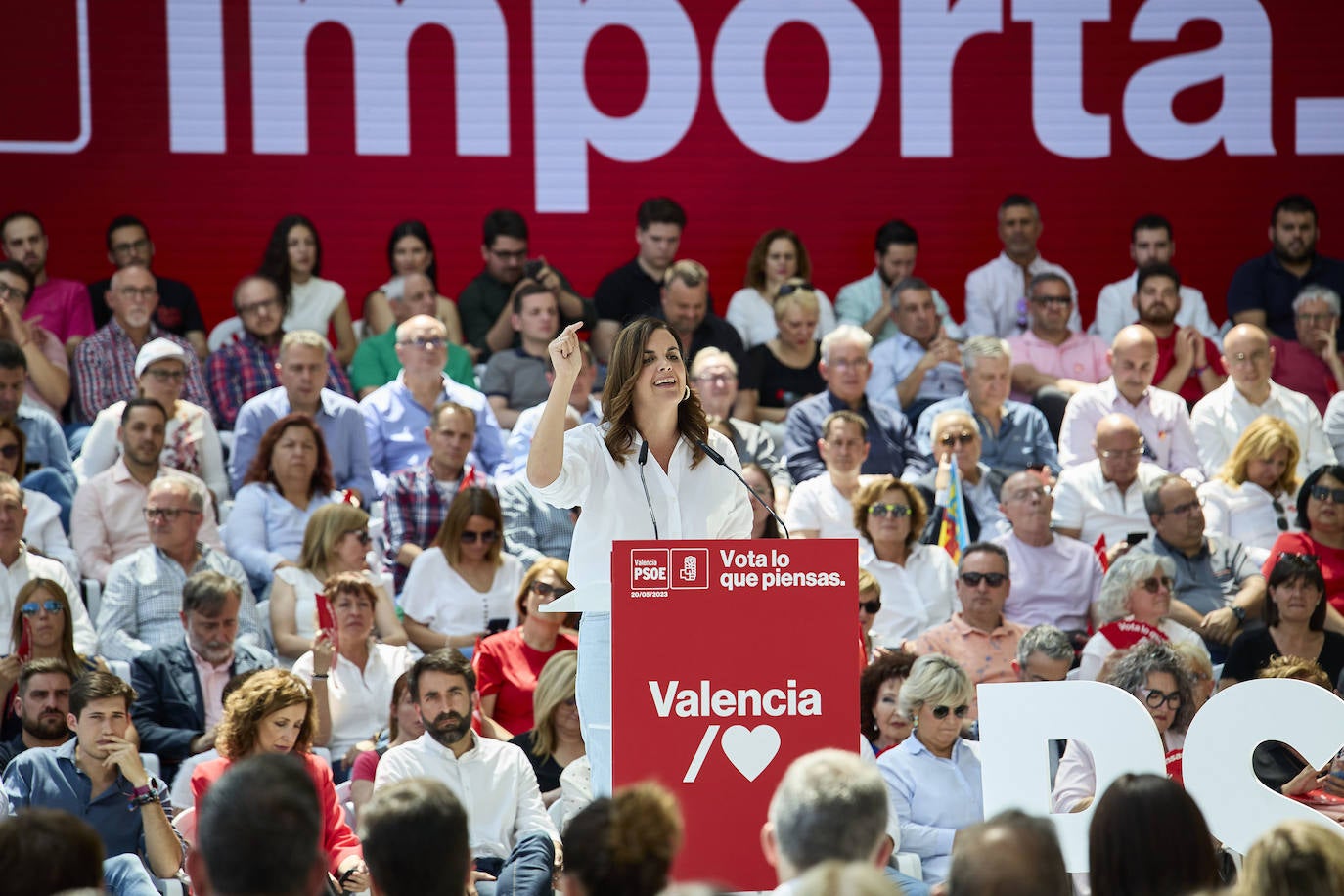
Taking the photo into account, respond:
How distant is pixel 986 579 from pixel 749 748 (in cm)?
300

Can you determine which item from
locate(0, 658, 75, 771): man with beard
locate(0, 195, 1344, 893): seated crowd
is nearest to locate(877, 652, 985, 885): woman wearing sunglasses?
locate(0, 195, 1344, 893): seated crowd

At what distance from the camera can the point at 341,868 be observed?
480cm

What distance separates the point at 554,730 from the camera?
568 centimetres

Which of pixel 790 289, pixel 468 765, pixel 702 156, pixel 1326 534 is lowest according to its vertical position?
pixel 468 765

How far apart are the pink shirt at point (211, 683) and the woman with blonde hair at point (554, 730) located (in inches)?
41.5

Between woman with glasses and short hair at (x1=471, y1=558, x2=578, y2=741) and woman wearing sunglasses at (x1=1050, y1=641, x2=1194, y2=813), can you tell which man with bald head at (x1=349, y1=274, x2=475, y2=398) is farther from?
woman wearing sunglasses at (x1=1050, y1=641, x2=1194, y2=813)

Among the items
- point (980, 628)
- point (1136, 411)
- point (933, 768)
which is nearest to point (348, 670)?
point (933, 768)

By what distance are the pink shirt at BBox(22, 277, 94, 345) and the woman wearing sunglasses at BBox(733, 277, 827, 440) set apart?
10.6 ft

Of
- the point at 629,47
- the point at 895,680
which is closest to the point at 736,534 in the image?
the point at 895,680

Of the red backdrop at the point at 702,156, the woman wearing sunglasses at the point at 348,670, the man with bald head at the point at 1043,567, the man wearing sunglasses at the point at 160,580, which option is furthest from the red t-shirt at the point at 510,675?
the red backdrop at the point at 702,156

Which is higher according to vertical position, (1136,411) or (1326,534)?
(1136,411)

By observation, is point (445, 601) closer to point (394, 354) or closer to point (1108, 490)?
point (394, 354)

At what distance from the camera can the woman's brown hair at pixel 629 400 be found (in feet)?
12.7

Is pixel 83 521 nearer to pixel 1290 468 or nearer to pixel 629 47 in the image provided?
pixel 629 47
